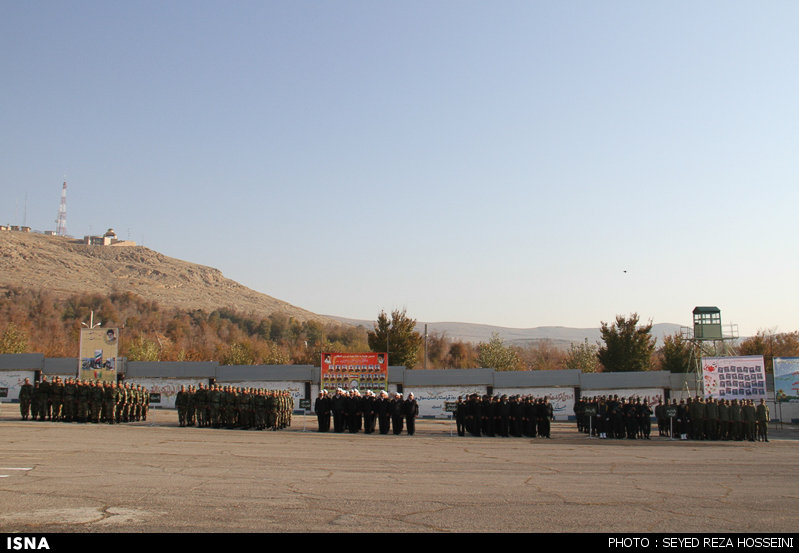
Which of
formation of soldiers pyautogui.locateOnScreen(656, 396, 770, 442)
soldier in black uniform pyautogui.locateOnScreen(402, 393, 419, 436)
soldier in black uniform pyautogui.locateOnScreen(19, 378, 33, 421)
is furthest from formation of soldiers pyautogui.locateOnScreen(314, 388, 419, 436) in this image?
soldier in black uniform pyautogui.locateOnScreen(19, 378, 33, 421)

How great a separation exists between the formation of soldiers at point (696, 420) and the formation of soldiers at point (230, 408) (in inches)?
481

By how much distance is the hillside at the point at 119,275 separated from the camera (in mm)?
138000

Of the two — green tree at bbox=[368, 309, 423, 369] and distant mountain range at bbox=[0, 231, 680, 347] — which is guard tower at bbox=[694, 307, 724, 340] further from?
distant mountain range at bbox=[0, 231, 680, 347]

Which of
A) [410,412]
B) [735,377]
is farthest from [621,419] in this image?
[735,377]

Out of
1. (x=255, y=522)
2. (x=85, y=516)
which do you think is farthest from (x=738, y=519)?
(x=85, y=516)

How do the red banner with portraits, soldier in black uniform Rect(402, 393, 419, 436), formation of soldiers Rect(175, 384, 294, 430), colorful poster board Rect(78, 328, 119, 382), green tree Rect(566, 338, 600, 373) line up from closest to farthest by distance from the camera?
soldier in black uniform Rect(402, 393, 419, 436) < formation of soldiers Rect(175, 384, 294, 430) < the red banner with portraits < colorful poster board Rect(78, 328, 119, 382) < green tree Rect(566, 338, 600, 373)

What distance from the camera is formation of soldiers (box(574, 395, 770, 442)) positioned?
27.0 meters

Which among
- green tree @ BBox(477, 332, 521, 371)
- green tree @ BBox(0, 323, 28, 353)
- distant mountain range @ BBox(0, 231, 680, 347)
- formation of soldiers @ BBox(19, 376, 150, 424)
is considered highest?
distant mountain range @ BBox(0, 231, 680, 347)

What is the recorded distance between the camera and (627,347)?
52.8 metres

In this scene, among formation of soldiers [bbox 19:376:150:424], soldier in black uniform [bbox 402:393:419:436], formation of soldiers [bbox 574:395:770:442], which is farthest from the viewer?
formation of soldiers [bbox 19:376:150:424]

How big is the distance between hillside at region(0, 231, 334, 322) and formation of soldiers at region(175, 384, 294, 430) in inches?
4379

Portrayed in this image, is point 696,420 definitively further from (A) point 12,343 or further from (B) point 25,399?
(A) point 12,343

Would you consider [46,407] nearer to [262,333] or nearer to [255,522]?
[255,522]

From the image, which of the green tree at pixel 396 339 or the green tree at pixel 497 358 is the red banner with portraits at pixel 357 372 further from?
the green tree at pixel 497 358
